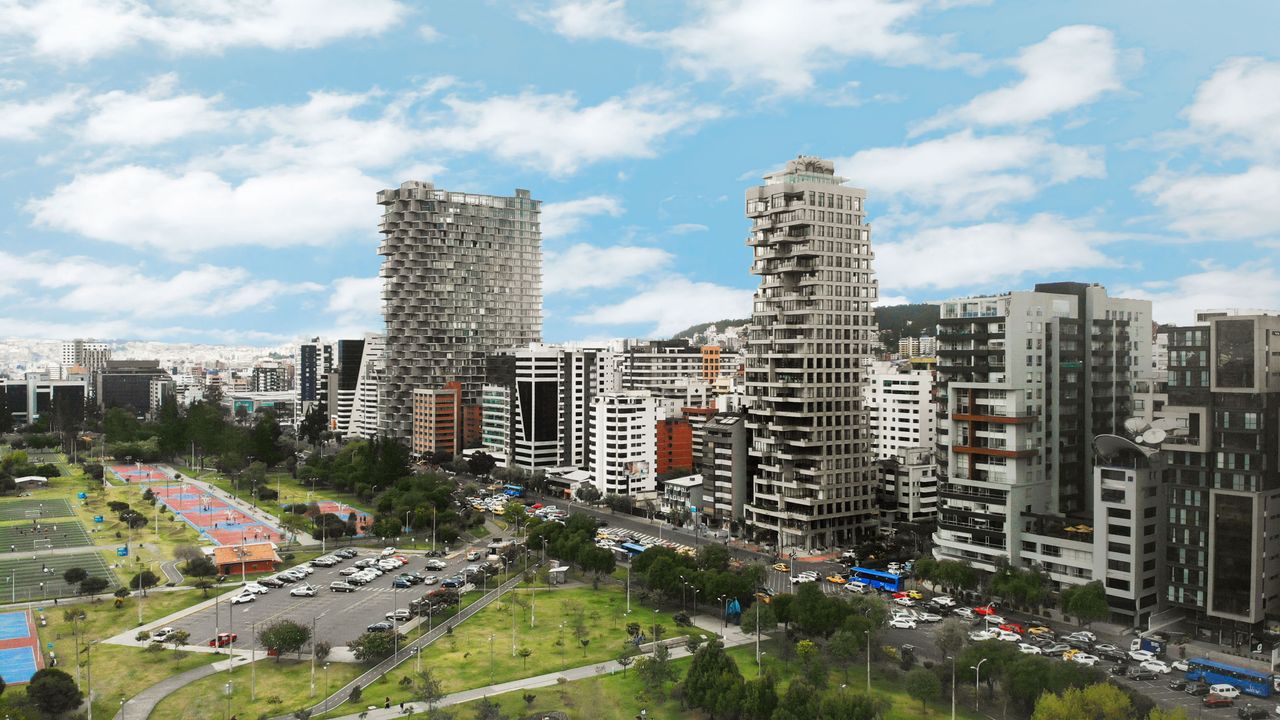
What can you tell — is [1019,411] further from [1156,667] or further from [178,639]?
[178,639]

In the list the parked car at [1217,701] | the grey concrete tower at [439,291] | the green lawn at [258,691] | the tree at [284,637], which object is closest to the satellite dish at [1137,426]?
the parked car at [1217,701]

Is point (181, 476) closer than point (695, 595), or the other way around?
point (695, 595)

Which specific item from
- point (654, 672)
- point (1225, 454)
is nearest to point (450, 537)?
point (654, 672)

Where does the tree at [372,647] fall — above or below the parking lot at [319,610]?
above

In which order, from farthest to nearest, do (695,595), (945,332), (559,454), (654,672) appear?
(559,454)
(945,332)
(695,595)
(654,672)

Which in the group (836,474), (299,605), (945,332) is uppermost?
(945,332)

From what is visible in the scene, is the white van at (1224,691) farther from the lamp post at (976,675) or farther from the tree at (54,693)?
the tree at (54,693)

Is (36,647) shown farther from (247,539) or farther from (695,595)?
(695,595)
